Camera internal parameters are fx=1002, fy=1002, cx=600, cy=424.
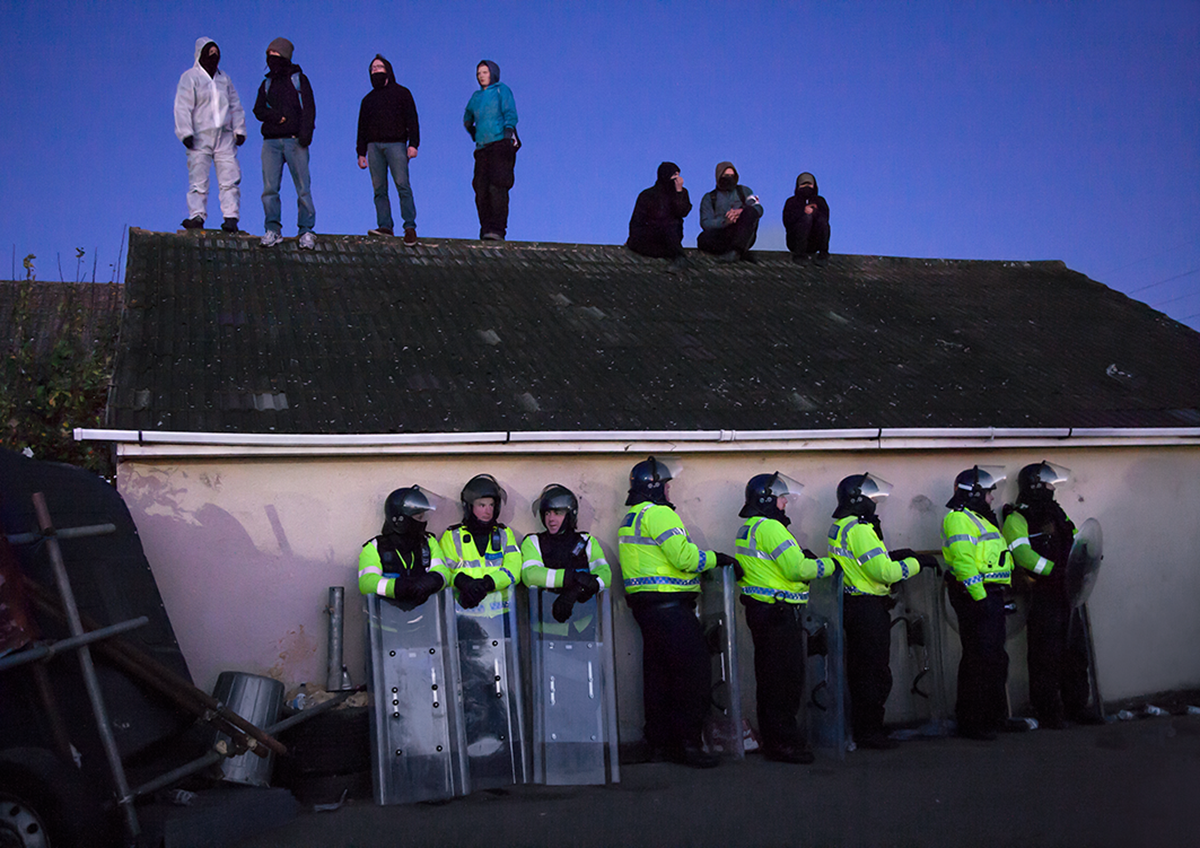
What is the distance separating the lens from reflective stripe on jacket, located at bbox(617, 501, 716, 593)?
7.70m

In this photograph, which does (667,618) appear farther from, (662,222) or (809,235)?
(809,235)

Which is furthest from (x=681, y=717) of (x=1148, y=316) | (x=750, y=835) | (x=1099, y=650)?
(x=1148, y=316)

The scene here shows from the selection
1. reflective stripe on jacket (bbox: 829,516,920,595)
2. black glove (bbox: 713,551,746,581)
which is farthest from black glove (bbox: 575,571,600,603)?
reflective stripe on jacket (bbox: 829,516,920,595)

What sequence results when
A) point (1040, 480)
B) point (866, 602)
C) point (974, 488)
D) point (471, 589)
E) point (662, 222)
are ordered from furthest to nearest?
1. point (662, 222)
2. point (1040, 480)
3. point (974, 488)
4. point (866, 602)
5. point (471, 589)

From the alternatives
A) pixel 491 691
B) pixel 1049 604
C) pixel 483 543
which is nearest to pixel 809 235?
pixel 1049 604

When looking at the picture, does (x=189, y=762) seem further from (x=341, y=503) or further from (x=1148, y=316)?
(x=1148, y=316)

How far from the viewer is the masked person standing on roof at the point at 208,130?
37.4ft

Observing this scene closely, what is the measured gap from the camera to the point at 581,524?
28.1 ft

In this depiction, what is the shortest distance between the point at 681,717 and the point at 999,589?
10.7 ft

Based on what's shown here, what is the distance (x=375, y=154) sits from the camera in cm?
1245

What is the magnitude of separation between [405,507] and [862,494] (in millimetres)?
3853

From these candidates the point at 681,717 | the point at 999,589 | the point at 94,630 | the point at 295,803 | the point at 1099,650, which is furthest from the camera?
the point at 1099,650

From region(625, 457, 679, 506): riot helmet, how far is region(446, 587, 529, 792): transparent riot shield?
129 centimetres

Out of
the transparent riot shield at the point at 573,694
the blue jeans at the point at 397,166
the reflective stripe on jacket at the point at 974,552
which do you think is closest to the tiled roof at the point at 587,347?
the blue jeans at the point at 397,166
